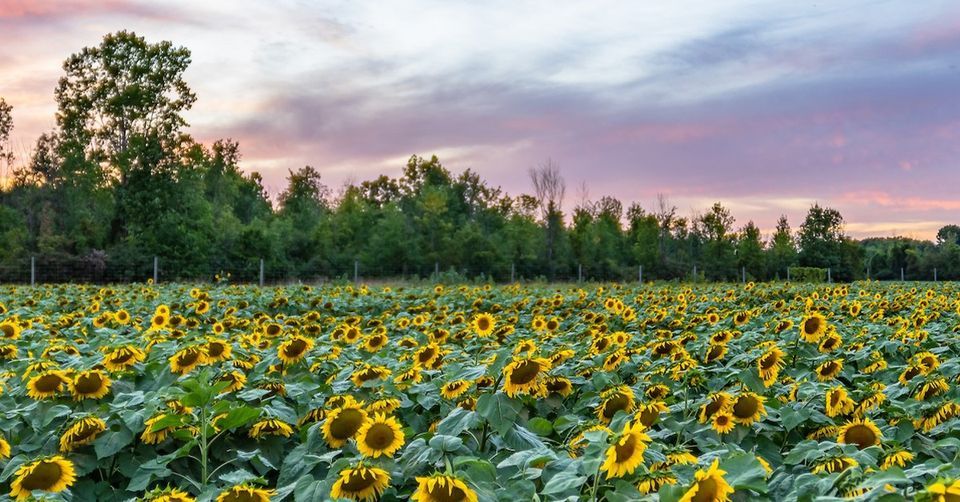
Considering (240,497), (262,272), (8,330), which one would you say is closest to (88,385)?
(240,497)

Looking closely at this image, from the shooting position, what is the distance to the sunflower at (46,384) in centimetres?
272

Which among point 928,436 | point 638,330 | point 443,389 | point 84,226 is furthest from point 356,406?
point 84,226

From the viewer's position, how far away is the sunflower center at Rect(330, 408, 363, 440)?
7.46 ft

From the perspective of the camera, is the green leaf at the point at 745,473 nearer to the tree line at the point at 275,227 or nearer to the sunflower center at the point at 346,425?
the sunflower center at the point at 346,425

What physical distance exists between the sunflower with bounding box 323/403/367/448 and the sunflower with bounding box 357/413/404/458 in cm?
15

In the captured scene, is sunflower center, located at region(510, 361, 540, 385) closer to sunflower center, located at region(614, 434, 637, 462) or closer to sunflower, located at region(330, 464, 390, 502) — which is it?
sunflower, located at region(330, 464, 390, 502)

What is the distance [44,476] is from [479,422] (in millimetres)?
1243

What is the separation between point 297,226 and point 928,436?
4515 cm

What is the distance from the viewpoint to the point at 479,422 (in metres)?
2.37

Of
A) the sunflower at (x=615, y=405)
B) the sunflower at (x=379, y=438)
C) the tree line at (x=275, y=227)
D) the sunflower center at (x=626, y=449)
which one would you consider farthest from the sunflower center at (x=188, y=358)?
the tree line at (x=275, y=227)

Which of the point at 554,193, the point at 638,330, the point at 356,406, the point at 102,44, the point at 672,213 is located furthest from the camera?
the point at 672,213

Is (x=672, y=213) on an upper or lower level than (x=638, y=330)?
upper

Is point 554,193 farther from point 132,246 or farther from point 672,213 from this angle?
point 132,246

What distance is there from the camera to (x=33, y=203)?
3516 cm
